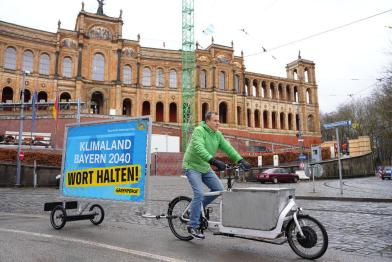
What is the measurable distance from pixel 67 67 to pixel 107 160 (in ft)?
155

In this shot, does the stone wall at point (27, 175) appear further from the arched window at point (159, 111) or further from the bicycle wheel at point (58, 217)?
the arched window at point (159, 111)

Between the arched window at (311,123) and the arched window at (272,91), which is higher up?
the arched window at (272,91)

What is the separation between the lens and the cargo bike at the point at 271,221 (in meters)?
4.55

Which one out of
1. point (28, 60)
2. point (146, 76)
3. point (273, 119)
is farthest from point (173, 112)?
point (28, 60)

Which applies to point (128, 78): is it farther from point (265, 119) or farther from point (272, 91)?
point (272, 91)

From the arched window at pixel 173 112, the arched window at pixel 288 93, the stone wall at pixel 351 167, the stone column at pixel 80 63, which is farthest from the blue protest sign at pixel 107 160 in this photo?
the arched window at pixel 288 93

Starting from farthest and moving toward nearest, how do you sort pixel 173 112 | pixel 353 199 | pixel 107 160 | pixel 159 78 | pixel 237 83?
pixel 237 83 → pixel 173 112 → pixel 159 78 → pixel 353 199 → pixel 107 160

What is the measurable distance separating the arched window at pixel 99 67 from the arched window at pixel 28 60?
337 inches

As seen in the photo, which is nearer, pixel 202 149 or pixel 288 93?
pixel 202 149

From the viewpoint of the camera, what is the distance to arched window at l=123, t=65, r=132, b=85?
2105 inches

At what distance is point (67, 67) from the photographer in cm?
4966

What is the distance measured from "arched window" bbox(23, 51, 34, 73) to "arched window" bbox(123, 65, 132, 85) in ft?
43.2

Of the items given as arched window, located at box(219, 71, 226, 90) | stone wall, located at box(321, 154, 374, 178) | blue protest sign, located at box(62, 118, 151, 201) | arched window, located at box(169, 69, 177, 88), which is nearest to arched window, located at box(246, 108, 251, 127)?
arched window, located at box(219, 71, 226, 90)

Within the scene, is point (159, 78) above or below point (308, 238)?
above
